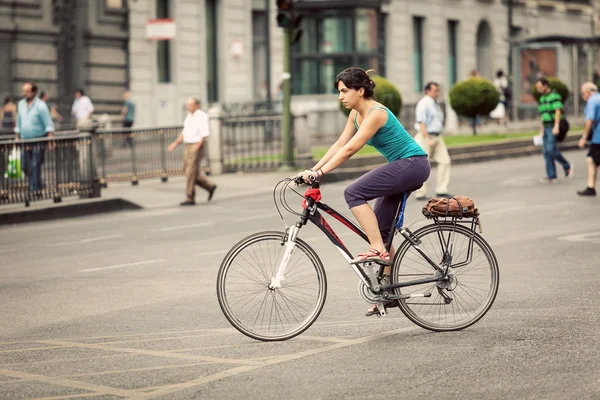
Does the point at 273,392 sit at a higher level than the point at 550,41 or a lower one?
lower

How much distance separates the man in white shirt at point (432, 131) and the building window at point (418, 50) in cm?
2629

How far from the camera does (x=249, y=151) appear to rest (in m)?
25.3

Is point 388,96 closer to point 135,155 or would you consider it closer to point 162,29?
point 162,29

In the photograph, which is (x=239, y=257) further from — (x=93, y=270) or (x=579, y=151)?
(x=579, y=151)

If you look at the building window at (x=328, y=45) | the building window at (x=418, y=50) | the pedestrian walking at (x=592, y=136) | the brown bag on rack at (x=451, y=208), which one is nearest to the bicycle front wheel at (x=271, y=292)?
the brown bag on rack at (x=451, y=208)

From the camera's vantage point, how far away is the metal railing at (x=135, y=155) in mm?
22734

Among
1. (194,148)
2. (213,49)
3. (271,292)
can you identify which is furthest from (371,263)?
(213,49)

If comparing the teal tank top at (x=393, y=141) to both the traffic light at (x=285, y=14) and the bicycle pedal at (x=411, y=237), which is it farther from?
the traffic light at (x=285, y=14)

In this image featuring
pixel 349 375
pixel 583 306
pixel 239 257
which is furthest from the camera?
pixel 583 306

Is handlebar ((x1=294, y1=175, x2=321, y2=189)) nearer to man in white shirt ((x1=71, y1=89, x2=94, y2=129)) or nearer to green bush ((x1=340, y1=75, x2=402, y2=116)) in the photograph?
green bush ((x1=340, y1=75, x2=402, y2=116))

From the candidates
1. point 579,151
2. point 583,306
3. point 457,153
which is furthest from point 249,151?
point 583,306

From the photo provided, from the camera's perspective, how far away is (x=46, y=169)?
64.3 ft

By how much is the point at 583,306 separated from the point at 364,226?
1.98 meters

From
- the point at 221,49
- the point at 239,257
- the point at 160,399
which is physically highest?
the point at 221,49
